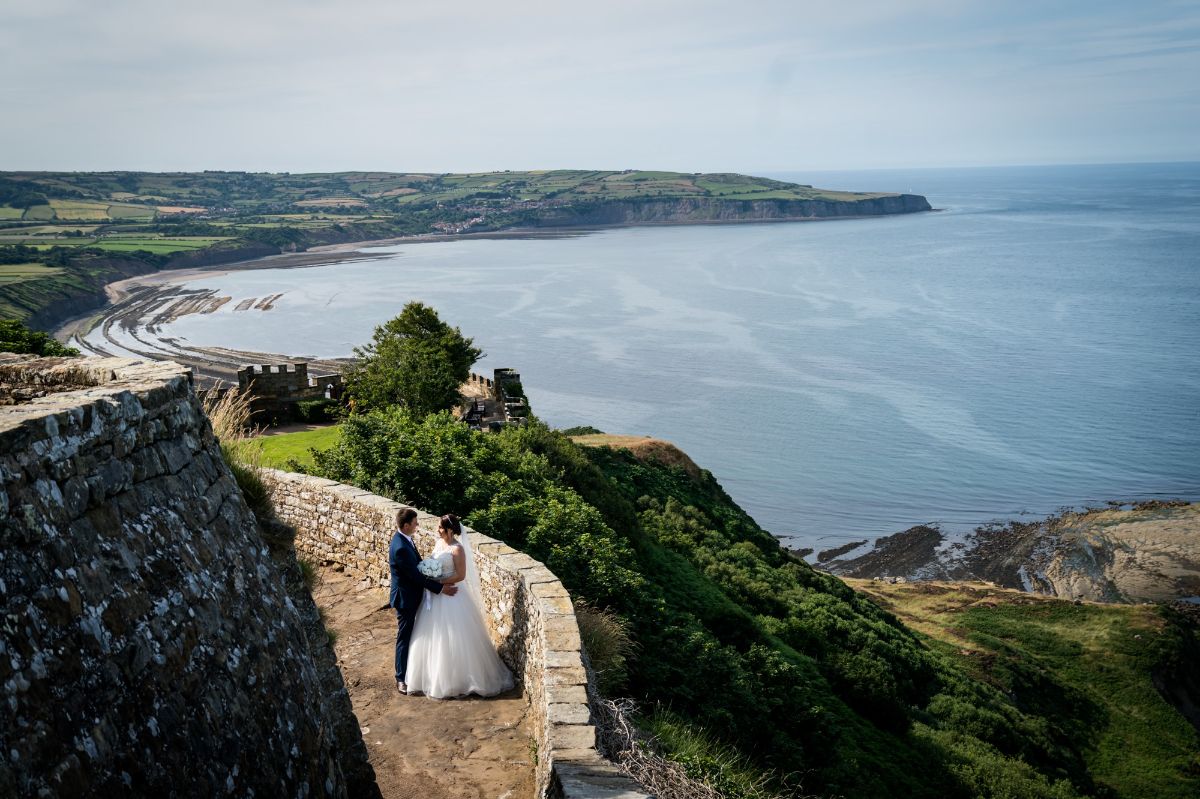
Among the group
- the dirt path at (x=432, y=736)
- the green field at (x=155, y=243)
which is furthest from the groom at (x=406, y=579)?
the green field at (x=155, y=243)

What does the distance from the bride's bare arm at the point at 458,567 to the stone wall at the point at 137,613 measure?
296cm

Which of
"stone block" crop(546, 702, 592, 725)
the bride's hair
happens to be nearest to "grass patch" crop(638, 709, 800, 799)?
"stone block" crop(546, 702, 592, 725)

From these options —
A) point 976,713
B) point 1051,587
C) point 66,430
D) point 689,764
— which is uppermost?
point 66,430

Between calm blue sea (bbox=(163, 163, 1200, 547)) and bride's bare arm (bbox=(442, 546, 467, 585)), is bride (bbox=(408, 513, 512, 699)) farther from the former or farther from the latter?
calm blue sea (bbox=(163, 163, 1200, 547))

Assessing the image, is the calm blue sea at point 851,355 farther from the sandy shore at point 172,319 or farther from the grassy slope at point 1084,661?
the grassy slope at point 1084,661

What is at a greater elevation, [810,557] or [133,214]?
[133,214]

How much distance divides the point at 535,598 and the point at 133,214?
698ft

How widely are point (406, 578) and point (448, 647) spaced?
31.1 inches

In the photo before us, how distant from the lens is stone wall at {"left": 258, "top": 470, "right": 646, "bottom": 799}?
22.0 feet

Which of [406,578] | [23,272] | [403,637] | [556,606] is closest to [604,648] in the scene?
[556,606]

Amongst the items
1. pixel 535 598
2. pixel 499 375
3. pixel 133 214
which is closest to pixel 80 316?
pixel 499 375

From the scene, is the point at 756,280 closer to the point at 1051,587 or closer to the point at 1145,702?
the point at 1051,587

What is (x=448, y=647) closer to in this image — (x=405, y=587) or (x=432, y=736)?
(x=405, y=587)

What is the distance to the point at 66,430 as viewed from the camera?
4.12 m
